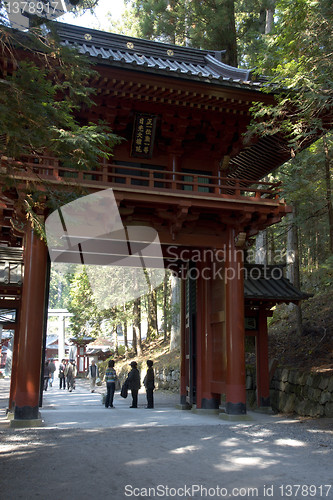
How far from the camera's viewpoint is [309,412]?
10414 mm

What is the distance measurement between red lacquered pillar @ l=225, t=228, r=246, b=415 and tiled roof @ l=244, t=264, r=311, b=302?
1.07m

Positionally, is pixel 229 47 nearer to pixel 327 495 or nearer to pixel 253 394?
pixel 253 394

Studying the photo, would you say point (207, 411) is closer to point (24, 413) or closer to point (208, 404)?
point (208, 404)

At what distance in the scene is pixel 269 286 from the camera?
12.3 metres

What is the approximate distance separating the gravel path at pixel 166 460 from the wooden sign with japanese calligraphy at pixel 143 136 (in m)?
6.67

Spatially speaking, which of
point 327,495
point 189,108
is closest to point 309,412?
point 327,495

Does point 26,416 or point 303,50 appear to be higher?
point 303,50

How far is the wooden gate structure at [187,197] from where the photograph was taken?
30.5 feet

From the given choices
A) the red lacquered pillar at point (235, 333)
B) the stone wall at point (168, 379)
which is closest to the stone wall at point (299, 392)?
the red lacquered pillar at point (235, 333)

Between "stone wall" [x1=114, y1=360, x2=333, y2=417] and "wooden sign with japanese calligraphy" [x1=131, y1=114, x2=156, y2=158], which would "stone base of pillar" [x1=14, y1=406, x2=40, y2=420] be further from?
"stone wall" [x1=114, y1=360, x2=333, y2=417]

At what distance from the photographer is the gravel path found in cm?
458

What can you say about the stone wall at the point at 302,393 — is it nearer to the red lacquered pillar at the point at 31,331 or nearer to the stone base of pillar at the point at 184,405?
the stone base of pillar at the point at 184,405

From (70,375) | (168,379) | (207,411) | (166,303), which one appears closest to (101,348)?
(166,303)

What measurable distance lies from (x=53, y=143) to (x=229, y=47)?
16.8 m
